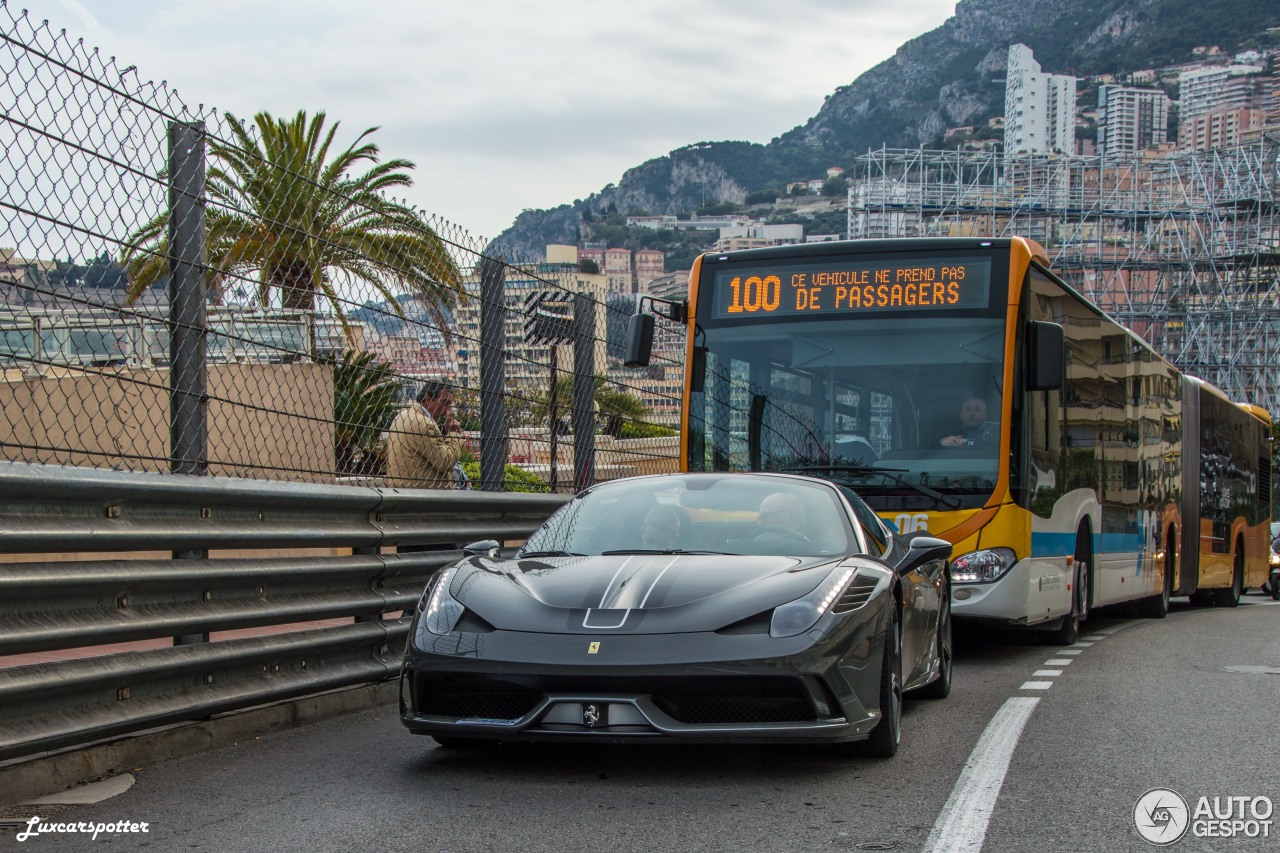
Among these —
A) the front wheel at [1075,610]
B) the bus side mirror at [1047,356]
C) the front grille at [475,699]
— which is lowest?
the front wheel at [1075,610]

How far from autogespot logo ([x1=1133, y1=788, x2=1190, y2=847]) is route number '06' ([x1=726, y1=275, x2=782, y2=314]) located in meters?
6.35

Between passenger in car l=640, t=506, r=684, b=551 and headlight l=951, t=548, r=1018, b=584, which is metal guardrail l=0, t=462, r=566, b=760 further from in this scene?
headlight l=951, t=548, r=1018, b=584

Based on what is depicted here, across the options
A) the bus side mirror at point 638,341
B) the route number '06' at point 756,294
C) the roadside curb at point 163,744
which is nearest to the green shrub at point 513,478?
the bus side mirror at point 638,341

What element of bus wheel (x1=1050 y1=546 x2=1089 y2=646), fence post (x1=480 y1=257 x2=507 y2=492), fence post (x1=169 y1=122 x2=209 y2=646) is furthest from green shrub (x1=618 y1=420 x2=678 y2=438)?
fence post (x1=169 y1=122 x2=209 y2=646)

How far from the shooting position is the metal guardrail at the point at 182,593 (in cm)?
529

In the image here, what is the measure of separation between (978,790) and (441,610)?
2.09m

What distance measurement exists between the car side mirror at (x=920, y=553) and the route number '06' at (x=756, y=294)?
4556 mm

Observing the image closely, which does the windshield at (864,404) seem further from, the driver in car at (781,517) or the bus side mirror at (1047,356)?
the driver in car at (781,517)

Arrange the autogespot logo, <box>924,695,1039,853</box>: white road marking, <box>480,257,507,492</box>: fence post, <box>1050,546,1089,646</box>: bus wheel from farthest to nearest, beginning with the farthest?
→ 1. <box>1050,546,1089,646</box>: bus wheel
2. <box>480,257,507,492</box>: fence post
3. the autogespot logo
4. <box>924,695,1039,853</box>: white road marking

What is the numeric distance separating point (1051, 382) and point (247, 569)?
614 cm

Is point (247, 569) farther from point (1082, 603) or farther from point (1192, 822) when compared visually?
point (1082, 603)

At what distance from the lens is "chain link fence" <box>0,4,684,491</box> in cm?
574

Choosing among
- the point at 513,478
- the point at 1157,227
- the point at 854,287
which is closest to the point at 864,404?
the point at 854,287

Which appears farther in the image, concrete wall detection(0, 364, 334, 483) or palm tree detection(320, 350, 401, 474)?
palm tree detection(320, 350, 401, 474)
